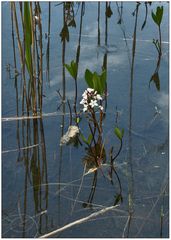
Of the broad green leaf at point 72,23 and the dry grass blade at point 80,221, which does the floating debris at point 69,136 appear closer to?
the dry grass blade at point 80,221

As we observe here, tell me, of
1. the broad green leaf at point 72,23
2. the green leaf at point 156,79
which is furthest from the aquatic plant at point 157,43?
the broad green leaf at point 72,23

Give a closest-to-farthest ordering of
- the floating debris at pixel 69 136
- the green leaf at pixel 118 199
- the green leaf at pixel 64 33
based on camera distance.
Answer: the green leaf at pixel 118 199 → the floating debris at pixel 69 136 → the green leaf at pixel 64 33

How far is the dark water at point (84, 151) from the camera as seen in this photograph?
229cm

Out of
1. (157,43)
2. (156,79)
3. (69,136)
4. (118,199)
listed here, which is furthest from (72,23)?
(118,199)

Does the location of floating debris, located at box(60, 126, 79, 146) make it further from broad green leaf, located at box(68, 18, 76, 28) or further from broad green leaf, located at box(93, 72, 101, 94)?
broad green leaf, located at box(68, 18, 76, 28)

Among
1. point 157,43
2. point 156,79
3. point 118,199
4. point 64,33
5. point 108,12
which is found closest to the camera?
point 118,199

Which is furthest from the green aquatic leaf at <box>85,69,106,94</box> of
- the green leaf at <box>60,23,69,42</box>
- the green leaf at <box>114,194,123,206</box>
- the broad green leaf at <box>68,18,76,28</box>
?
the broad green leaf at <box>68,18,76,28</box>

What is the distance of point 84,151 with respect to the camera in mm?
2803

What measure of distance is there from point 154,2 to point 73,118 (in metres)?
2.04

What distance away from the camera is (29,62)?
2.98 meters

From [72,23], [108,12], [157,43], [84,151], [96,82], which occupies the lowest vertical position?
[84,151]

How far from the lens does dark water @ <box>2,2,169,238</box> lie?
229 centimetres

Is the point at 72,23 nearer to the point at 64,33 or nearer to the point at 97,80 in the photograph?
the point at 64,33

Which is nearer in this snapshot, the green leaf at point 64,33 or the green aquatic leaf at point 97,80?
the green aquatic leaf at point 97,80
